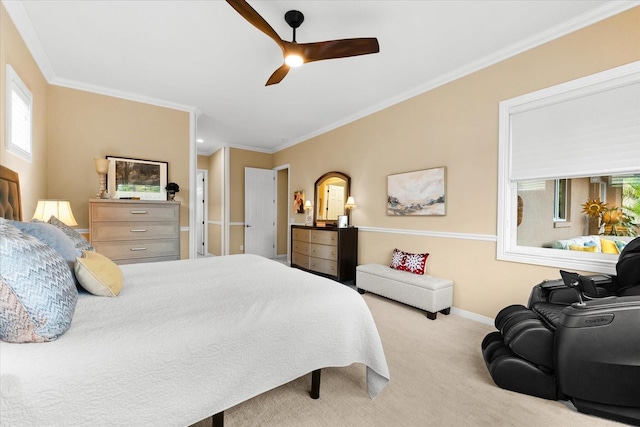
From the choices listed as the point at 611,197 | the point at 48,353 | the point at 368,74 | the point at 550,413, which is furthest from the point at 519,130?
the point at 48,353

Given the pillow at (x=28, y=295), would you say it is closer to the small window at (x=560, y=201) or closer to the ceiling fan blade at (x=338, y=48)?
the ceiling fan blade at (x=338, y=48)

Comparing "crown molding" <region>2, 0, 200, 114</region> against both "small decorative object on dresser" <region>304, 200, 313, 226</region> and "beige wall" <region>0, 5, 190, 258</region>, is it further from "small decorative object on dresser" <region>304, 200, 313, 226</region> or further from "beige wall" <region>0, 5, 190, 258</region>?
"small decorative object on dresser" <region>304, 200, 313, 226</region>

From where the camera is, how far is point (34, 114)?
284 centimetres

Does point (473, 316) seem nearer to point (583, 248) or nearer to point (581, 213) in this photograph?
point (583, 248)

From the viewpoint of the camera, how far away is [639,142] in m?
2.04

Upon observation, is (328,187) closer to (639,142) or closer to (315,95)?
(315,95)

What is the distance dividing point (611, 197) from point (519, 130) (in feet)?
3.03

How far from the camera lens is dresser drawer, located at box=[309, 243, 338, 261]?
4.29 m

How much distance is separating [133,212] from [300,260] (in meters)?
2.77

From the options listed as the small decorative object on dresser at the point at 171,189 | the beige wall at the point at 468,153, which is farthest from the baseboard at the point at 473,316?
the small decorative object on dresser at the point at 171,189

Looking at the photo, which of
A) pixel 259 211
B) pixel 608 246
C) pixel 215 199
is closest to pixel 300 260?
pixel 259 211

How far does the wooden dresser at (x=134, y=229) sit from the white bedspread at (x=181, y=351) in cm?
185

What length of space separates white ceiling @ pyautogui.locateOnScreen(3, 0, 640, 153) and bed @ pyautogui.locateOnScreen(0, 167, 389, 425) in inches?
84.1

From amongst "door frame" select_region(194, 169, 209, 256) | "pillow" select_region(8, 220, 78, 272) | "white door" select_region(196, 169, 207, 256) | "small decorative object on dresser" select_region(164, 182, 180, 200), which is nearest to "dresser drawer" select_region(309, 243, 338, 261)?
"small decorative object on dresser" select_region(164, 182, 180, 200)
